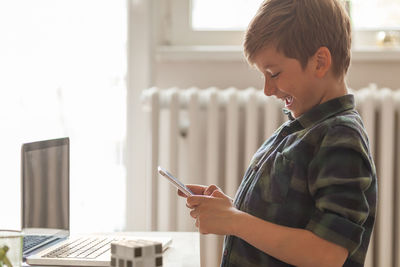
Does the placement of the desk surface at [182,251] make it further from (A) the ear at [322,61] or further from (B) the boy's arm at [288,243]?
(A) the ear at [322,61]

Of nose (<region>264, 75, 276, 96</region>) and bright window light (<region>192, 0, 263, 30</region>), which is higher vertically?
bright window light (<region>192, 0, 263, 30</region>)

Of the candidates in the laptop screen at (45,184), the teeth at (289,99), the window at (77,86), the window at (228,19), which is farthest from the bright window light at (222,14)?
the teeth at (289,99)

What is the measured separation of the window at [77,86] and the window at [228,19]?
0.23 m

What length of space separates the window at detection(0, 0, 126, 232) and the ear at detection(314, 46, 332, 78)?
1488 mm

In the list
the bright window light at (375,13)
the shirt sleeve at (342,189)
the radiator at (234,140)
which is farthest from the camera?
the bright window light at (375,13)

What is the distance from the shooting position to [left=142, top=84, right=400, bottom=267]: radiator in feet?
6.72

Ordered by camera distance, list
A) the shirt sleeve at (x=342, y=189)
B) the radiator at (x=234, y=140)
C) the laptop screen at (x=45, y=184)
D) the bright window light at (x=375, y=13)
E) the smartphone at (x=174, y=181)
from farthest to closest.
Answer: the bright window light at (x=375, y=13), the radiator at (x=234, y=140), the laptop screen at (x=45, y=184), the smartphone at (x=174, y=181), the shirt sleeve at (x=342, y=189)

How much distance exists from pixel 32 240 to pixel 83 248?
0.11m

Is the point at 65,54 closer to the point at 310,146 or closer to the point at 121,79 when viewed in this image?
the point at 121,79

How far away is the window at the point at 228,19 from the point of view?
229cm

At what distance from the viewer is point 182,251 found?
1156 millimetres

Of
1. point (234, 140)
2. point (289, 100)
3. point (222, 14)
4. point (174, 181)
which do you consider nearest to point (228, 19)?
point (222, 14)

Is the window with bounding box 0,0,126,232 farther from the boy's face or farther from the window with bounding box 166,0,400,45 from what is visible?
the boy's face

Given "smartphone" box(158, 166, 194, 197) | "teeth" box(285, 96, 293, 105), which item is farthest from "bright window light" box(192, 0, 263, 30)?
"smartphone" box(158, 166, 194, 197)
